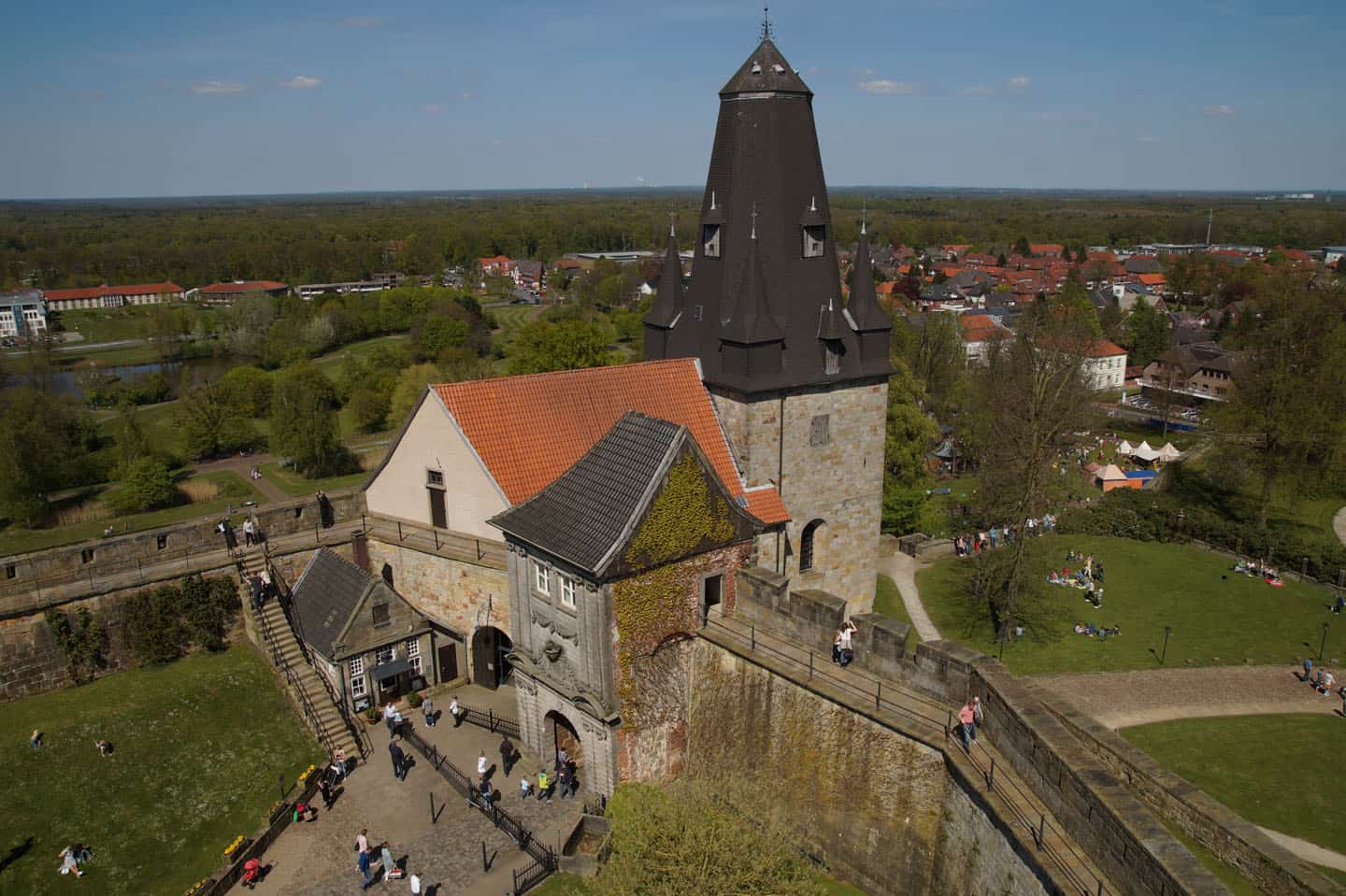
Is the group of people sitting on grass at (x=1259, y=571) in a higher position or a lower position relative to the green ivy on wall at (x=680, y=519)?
lower

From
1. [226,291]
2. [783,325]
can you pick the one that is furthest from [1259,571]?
[226,291]

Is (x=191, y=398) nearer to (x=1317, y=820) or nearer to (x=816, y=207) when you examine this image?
(x=816, y=207)

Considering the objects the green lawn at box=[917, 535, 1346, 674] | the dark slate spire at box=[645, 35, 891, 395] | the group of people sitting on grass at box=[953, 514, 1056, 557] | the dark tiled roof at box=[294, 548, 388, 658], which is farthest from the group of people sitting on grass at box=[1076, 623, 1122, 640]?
the dark tiled roof at box=[294, 548, 388, 658]

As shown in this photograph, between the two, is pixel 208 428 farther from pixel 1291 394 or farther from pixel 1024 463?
pixel 1291 394

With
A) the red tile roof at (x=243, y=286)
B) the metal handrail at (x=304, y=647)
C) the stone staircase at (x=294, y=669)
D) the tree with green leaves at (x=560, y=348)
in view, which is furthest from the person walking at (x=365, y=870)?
the red tile roof at (x=243, y=286)

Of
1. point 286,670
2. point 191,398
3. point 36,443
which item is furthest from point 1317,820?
point 191,398

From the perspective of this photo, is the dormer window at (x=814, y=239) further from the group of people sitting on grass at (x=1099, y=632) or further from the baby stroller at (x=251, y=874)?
the baby stroller at (x=251, y=874)
